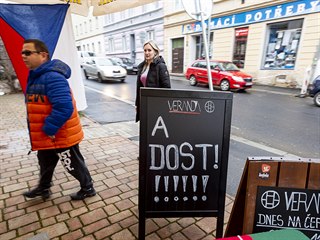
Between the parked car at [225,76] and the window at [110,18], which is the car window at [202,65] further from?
the window at [110,18]

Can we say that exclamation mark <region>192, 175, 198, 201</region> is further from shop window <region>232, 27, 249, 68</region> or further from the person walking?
shop window <region>232, 27, 249, 68</region>

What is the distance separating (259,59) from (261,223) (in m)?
13.9

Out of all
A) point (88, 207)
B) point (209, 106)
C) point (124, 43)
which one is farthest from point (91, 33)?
point (209, 106)

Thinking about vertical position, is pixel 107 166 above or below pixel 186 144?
below

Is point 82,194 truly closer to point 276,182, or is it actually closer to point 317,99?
point 276,182

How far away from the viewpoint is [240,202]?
1.80 metres

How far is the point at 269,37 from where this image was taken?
Answer: 1365cm

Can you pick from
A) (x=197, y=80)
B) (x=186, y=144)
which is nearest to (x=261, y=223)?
(x=186, y=144)

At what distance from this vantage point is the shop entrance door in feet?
65.1

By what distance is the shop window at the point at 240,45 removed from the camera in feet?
48.4

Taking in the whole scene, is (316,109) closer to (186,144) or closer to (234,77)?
(234,77)

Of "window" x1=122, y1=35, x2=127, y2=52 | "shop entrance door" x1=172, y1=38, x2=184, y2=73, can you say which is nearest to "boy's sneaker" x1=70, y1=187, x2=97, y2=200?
"shop entrance door" x1=172, y1=38, x2=184, y2=73

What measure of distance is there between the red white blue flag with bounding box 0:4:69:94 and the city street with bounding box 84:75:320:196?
312cm

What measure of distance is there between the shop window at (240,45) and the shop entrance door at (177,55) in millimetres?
5268
